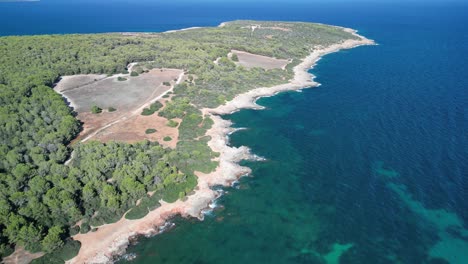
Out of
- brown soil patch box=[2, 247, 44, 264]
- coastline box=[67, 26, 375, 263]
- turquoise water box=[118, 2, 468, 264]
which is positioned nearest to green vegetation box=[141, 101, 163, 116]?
coastline box=[67, 26, 375, 263]

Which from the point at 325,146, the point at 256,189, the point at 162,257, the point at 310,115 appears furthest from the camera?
the point at 310,115

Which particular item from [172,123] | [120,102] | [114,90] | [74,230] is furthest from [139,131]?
[74,230]

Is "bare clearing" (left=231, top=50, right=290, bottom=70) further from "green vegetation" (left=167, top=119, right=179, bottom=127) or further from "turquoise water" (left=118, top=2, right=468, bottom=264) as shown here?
"green vegetation" (left=167, top=119, right=179, bottom=127)

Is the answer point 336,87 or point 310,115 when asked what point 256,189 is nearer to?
point 310,115

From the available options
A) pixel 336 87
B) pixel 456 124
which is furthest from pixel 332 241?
pixel 336 87

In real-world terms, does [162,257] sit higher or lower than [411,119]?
lower

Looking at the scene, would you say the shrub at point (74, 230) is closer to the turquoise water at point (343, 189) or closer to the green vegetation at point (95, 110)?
the turquoise water at point (343, 189)
